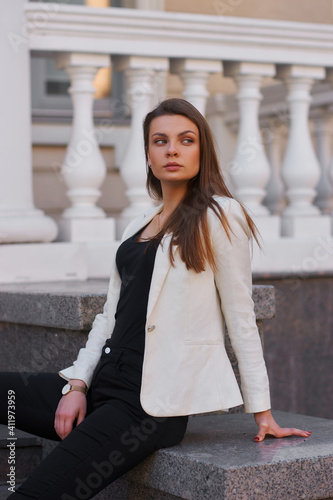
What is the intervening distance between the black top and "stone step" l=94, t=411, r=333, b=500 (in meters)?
0.32

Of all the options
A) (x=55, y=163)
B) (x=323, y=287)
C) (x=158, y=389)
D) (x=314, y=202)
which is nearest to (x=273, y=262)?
(x=323, y=287)

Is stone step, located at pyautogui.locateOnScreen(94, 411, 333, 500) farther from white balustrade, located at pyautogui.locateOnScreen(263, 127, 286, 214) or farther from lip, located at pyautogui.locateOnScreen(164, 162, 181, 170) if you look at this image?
white balustrade, located at pyautogui.locateOnScreen(263, 127, 286, 214)

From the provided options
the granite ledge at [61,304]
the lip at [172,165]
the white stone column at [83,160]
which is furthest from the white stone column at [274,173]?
the lip at [172,165]

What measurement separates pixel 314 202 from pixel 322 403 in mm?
1351

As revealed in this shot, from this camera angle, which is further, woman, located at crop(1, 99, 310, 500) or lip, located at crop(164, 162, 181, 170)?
lip, located at crop(164, 162, 181, 170)

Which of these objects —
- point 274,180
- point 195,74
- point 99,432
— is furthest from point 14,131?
point 274,180

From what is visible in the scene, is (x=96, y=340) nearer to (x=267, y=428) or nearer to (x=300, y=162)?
(x=267, y=428)

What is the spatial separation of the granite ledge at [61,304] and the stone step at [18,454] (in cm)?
41

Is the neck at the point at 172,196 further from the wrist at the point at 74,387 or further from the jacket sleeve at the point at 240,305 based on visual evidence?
the wrist at the point at 74,387

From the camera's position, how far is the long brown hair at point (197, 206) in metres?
2.50

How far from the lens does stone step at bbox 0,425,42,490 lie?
318cm

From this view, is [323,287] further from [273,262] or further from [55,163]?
[55,163]

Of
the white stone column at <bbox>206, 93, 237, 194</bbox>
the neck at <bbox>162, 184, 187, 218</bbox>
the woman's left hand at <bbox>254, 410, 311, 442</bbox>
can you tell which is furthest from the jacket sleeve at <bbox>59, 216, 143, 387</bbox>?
the white stone column at <bbox>206, 93, 237, 194</bbox>

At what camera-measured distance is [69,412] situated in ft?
8.37
